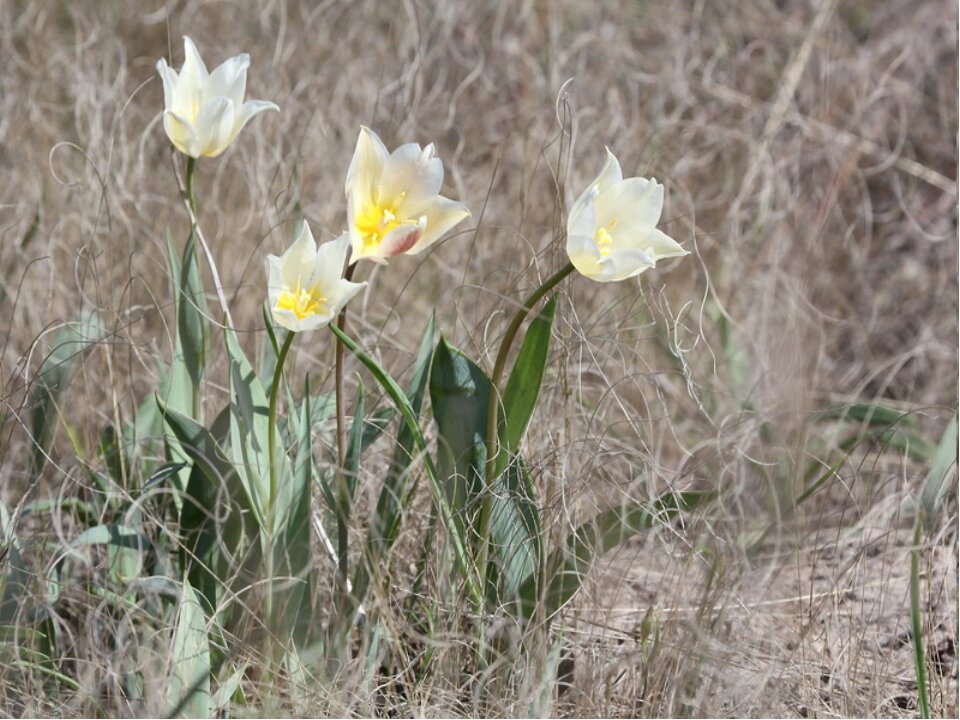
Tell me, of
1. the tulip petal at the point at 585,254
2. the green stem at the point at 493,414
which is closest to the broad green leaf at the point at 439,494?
the green stem at the point at 493,414

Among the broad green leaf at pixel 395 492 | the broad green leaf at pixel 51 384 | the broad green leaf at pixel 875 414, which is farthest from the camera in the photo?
the broad green leaf at pixel 875 414

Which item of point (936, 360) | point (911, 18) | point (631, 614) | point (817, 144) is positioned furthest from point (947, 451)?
point (911, 18)

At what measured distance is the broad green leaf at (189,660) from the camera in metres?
1.10

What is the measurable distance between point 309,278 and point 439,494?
0.27 meters

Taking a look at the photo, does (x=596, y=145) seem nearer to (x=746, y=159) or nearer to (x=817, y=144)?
(x=746, y=159)

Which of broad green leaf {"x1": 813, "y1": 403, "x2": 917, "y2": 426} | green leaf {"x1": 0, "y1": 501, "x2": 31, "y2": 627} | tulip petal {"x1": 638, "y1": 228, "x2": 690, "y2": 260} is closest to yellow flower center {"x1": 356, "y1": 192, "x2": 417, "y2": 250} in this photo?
tulip petal {"x1": 638, "y1": 228, "x2": 690, "y2": 260}

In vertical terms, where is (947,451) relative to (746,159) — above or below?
below

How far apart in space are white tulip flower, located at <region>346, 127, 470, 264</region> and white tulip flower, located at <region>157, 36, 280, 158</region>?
0.12 metres

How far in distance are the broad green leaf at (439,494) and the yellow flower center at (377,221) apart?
96 mm

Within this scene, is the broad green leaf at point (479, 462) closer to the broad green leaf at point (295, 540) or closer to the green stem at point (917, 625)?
the broad green leaf at point (295, 540)

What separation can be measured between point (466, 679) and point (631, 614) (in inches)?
12.4

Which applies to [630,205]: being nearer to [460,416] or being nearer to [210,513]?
[460,416]

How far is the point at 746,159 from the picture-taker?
2.62 meters

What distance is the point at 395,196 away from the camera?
108 cm
